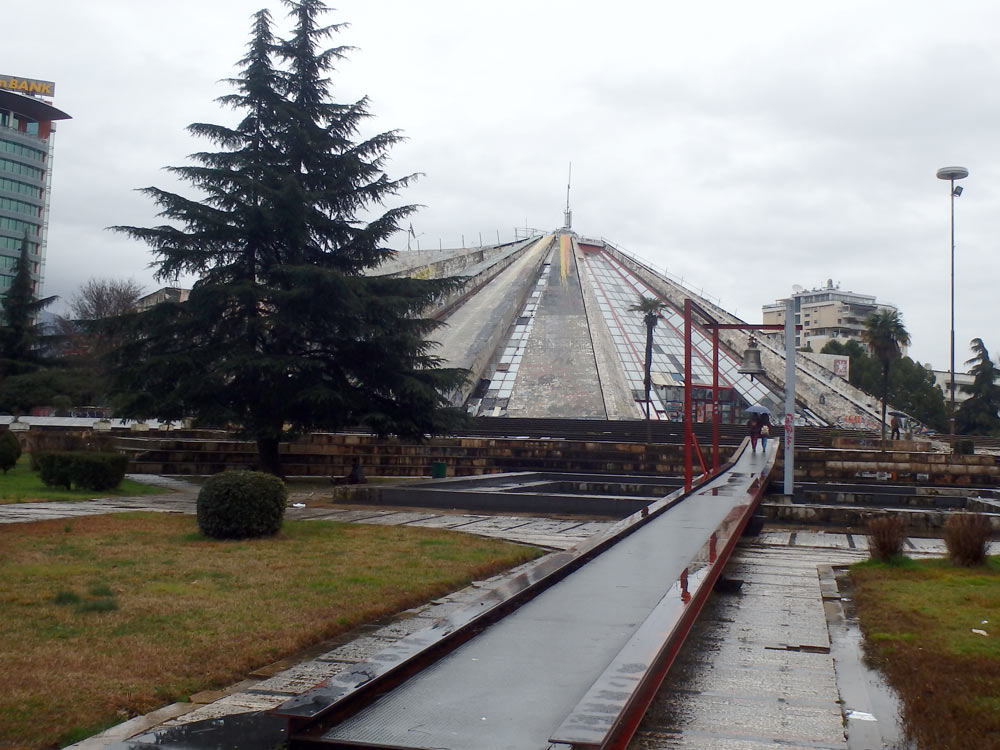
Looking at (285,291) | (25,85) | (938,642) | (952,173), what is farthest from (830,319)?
(938,642)

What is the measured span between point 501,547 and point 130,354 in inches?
500

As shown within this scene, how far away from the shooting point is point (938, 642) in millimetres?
5871

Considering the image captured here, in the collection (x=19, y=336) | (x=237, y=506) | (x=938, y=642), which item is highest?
(x=19, y=336)

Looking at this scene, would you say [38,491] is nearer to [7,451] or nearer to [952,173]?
[7,451]

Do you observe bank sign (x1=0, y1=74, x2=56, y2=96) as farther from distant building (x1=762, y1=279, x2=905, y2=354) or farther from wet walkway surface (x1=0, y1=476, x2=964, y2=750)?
wet walkway surface (x1=0, y1=476, x2=964, y2=750)

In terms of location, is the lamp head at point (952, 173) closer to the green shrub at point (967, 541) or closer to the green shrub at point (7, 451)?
the green shrub at point (967, 541)

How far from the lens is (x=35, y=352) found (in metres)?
38.7

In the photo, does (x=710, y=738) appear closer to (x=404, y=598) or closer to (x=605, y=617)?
(x=605, y=617)

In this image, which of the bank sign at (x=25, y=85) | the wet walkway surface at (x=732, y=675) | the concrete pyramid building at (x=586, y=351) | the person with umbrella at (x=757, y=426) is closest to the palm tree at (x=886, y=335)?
the concrete pyramid building at (x=586, y=351)

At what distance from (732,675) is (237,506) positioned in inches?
251

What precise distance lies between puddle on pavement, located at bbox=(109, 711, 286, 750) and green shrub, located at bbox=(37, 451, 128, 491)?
521 inches

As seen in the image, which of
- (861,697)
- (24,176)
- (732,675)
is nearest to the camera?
(861,697)

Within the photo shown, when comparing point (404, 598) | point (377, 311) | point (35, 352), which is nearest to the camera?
point (404, 598)

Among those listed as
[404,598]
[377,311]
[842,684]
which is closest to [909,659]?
[842,684]
